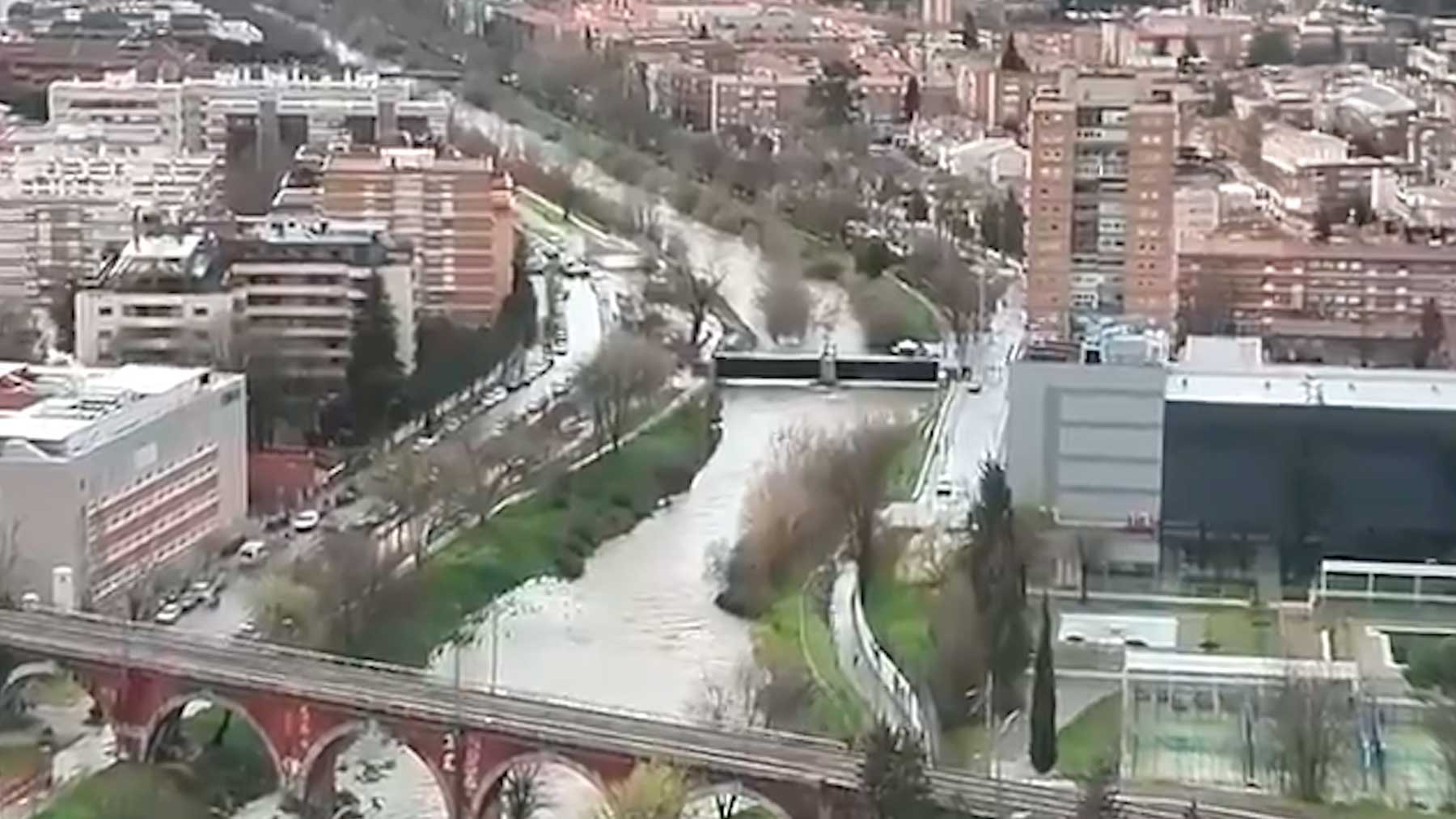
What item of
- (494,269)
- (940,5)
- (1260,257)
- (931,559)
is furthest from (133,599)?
(940,5)

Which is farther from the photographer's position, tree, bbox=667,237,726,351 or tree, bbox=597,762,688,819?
tree, bbox=667,237,726,351

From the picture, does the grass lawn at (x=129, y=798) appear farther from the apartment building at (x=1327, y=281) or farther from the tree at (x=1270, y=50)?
the tree at (x=1270, y=50)

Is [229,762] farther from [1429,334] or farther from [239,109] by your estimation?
[239,109]

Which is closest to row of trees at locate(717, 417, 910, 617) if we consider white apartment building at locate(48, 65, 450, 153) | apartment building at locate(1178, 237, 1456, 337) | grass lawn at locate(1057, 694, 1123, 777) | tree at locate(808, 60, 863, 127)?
grass lawn at locate(1057, 694, 1123, 777)

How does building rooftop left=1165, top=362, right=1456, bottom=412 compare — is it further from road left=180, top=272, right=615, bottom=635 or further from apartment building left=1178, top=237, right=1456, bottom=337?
road left=180, top=272, right=615, bottom=635

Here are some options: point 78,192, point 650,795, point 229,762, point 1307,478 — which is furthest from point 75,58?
point 650,795

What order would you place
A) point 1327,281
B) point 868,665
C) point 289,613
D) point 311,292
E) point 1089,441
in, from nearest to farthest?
point 868,665, point 289,613, point 1089,441, point 311,292, point 1327,281
